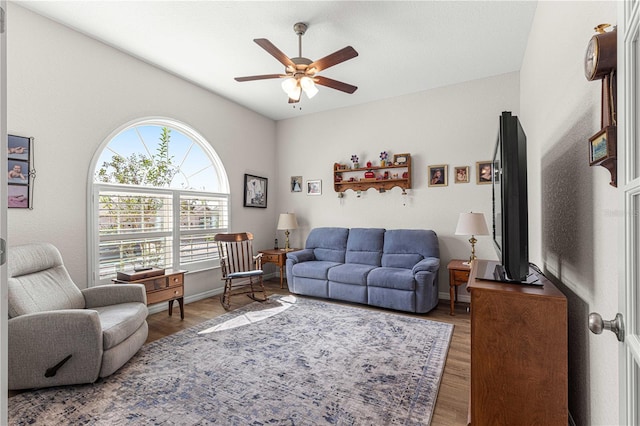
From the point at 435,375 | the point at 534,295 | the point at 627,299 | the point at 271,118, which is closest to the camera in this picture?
the point at 627,299

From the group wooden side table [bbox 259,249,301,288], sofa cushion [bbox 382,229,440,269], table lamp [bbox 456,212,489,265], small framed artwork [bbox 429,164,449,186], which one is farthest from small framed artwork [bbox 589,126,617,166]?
wooden side table [bbox 259,249,301,288]

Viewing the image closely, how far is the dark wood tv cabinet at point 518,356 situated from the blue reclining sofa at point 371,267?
6.58 feet

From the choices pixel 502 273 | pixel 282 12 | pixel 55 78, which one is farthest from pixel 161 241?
pixel 502 273

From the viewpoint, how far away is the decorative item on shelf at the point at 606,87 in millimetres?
866

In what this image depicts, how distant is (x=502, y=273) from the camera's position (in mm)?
1764

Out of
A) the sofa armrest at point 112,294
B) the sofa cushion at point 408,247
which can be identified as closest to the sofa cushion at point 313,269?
the sofa cushion at point 408,247

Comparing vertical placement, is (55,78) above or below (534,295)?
above

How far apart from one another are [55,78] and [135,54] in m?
0.86

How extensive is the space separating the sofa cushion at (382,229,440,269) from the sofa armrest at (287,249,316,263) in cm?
115

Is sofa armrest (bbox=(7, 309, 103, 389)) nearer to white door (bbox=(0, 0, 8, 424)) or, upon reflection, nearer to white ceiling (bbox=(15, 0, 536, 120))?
white door (bbox=(0, 0, 8, 424))

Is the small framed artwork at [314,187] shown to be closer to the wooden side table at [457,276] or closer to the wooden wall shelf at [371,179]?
the wooden wall shelf at [371,179]

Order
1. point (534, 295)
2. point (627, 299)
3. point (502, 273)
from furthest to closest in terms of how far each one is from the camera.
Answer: point (502, 273) → point (534, 295) → point (627, 299)

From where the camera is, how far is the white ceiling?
253 centimetres

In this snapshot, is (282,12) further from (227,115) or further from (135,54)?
(227,115)
